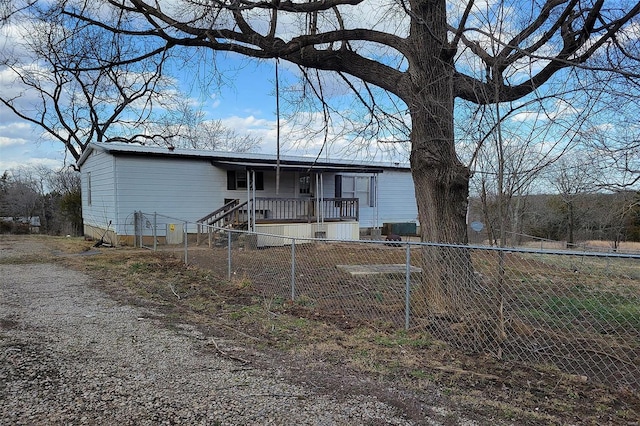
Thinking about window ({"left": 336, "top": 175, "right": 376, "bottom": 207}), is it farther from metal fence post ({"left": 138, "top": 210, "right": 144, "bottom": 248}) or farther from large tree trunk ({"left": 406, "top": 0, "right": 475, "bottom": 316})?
large tree trunk ({"left": 406, "top": 0, "right": 475, "bottom": 316})

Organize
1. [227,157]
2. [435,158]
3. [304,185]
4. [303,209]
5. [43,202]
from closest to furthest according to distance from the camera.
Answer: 1. [435,158]
2. [303,209]
3. [227,157]
4. [304,185]
5. [43,202]

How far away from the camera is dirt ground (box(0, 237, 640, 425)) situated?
308 centimetres

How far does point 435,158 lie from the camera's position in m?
5.56

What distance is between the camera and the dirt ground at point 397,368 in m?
3.08

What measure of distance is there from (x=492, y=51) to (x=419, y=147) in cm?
142

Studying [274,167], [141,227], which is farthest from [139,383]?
[141,227]

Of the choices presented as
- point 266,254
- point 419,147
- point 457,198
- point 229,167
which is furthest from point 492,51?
point 229,167

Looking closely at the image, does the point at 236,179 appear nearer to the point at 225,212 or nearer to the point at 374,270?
the point at 225,212

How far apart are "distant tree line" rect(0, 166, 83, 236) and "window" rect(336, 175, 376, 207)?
15.7m

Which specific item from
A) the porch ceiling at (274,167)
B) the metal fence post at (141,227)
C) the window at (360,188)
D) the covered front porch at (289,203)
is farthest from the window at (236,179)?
the window at (360,188)

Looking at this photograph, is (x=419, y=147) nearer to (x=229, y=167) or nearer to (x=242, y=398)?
(x=242, y=398)

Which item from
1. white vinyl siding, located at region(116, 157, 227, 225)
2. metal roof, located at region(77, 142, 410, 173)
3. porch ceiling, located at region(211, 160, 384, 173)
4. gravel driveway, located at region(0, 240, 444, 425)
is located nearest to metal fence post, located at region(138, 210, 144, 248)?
white vinyl siding, located at region(116, 157, 227, 225)

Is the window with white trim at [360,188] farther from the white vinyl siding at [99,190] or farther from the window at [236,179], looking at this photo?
the white vinyl siding at [99,190]

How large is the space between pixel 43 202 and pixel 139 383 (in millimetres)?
36497
